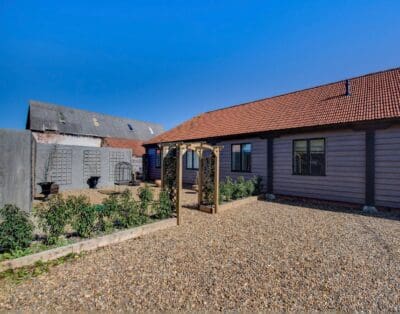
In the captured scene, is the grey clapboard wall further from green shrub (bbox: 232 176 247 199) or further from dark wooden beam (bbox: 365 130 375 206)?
dark wooden beam (bbox: 365 130 375 206)

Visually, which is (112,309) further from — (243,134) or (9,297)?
(243,134)

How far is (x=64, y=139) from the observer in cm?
2400

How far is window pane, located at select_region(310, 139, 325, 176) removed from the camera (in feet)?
29.1

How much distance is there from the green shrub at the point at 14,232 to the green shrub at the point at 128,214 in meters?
1.72

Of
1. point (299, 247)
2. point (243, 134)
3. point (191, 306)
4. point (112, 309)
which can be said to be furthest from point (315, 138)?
point (112, 309)

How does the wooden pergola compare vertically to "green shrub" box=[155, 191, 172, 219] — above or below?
above

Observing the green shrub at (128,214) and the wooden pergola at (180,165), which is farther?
the wooden pergola at (180,165)

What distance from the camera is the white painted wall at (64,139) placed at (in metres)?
22.5

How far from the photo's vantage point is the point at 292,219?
643cm

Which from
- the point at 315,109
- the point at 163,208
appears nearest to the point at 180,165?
the point at 163,208

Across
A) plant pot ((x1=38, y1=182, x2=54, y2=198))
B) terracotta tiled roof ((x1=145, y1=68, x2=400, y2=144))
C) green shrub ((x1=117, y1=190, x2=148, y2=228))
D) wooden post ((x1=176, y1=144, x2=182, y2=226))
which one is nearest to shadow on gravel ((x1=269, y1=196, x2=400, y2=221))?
terracotta tiled roof ((x1=145, y1=68, x2=400, y2=144))

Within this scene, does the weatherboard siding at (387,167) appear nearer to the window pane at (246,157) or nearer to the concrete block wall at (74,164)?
the window pane at (246,157)

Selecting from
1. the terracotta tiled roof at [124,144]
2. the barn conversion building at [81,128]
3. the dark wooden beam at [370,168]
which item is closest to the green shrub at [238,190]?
the dark wooden beam at [370,168]

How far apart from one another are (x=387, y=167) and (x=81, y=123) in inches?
1151
